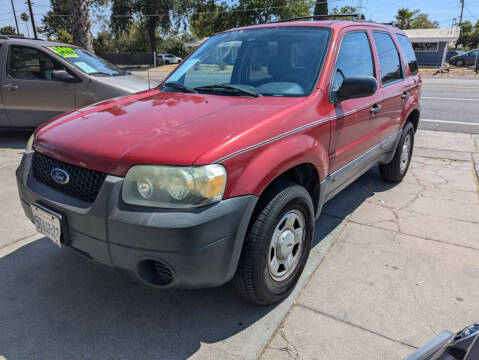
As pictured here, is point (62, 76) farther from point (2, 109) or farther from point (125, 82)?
point (2, 109)

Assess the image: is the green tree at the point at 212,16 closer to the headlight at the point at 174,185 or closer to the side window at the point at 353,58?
the side window at the point at 353,58

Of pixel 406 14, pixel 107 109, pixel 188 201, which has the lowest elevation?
pixel 188 201

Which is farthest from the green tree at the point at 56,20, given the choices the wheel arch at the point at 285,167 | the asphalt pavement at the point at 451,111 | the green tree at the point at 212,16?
the wheel arch at the point at 285,167

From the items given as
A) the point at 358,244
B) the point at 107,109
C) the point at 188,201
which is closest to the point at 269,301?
the point at 188,201

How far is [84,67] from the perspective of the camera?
21.0 feet

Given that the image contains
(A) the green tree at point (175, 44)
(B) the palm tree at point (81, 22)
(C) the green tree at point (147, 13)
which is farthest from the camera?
(A) the green tree at point (175, 44)

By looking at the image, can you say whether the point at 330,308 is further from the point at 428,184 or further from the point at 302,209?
the point at 428,184

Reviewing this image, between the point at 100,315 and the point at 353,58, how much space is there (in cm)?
280

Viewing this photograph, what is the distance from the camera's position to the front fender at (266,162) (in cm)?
194

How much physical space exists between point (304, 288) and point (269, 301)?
1.33 ft

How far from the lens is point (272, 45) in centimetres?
313

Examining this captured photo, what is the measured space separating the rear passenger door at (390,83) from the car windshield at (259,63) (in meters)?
1.03

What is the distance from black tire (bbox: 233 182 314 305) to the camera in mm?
2094

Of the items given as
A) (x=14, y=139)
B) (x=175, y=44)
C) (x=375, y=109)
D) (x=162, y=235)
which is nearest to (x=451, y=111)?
(x=375, y=109)
